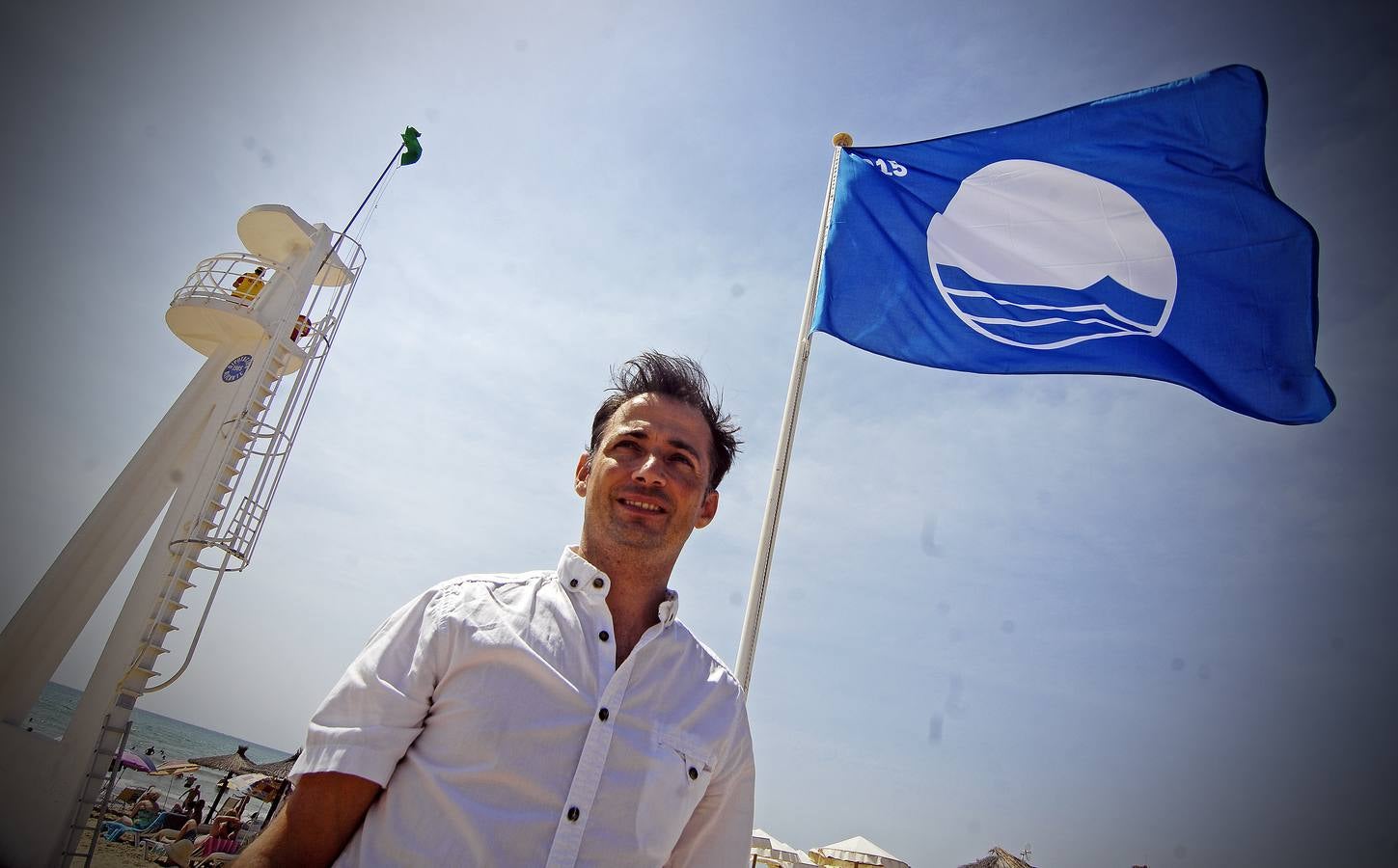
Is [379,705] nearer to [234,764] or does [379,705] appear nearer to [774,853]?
[774,853]

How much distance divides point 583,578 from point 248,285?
1672 cm

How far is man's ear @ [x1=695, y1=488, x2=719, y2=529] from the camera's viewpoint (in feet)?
9.47

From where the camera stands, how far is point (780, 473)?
5.28 metres

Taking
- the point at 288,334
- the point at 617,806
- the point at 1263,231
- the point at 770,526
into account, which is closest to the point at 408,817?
the point at 617,806

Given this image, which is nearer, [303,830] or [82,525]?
[303,830]

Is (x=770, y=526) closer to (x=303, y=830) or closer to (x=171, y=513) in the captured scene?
(x=303, y=830)

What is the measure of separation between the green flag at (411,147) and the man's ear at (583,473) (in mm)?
14674

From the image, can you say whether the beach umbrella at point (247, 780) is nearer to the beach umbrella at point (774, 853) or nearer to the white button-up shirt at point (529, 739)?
the beach umbrella at point (774, 853)

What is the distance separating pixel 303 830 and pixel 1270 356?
24.9ft

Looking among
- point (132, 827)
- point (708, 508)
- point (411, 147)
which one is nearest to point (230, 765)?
point (132, 827)

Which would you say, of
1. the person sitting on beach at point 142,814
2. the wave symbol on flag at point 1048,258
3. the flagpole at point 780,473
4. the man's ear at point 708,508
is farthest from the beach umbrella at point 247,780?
the man's ear at point 708,508

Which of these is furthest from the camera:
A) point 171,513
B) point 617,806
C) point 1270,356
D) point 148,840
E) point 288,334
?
point 148,840

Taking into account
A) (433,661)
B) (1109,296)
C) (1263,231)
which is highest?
(1263,231)

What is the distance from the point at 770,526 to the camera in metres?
5.06
